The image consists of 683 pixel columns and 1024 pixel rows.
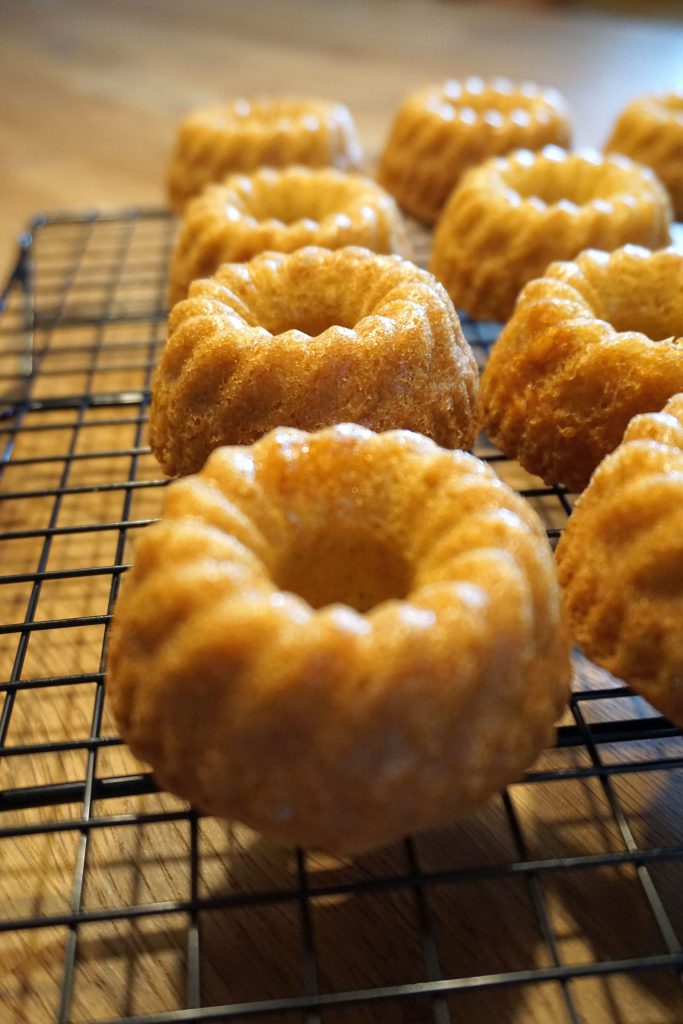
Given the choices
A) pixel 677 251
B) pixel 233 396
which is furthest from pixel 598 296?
pixel 233 396

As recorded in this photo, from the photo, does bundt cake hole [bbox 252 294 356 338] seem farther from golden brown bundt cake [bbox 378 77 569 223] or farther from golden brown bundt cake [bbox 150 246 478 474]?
golden brown bundt cake [bbox 378 77 569 223]

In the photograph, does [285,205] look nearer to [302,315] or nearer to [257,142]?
[257,142]

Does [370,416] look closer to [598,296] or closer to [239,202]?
[598,296]

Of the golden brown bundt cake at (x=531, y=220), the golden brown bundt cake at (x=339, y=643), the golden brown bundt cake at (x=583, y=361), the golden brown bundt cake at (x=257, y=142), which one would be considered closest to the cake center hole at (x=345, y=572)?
the golden brown bundt cake at (x=339, y=643)

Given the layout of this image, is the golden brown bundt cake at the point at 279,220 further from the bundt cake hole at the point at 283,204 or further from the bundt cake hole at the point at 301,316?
the bundt cake hole at the point at 301,316

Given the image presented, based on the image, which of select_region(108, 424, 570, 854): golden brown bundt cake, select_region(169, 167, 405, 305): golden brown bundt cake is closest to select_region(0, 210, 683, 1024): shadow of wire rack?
select_region(108, 424, 570, 854): golden brown bundt cake
